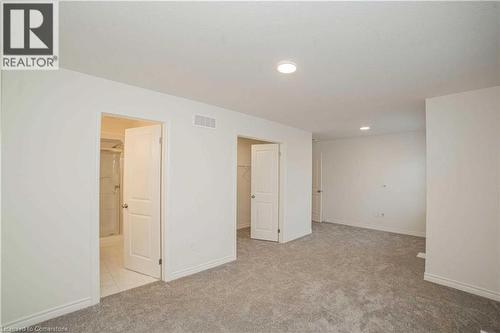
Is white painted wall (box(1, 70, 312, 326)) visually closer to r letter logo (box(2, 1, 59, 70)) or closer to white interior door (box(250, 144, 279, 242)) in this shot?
r letter logo (box(2, 1, 59, 70))

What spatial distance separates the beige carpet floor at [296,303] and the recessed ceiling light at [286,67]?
238cm

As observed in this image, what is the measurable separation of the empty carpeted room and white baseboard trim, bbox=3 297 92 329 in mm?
15

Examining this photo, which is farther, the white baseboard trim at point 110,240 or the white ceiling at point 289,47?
the white baseboard trim at point 110,240

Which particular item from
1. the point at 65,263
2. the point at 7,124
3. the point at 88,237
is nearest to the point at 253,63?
the point at 7,124

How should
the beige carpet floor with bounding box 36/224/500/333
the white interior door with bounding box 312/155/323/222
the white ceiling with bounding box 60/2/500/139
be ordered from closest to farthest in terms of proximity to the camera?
the white ceiling with bounding box 60/2/500/139
the beige carpet floor with bounding box 36/224/500/333
the white interior door with bounding box 312/155/323/222

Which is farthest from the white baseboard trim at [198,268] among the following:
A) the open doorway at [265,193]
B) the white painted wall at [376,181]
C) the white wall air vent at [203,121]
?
the white painted wall at [376,181]

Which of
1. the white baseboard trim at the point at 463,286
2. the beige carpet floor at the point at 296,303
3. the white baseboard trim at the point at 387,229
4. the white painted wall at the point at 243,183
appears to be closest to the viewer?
the beige carpet floor at the point at 296,303

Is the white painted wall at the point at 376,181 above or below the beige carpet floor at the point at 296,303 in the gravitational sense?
above

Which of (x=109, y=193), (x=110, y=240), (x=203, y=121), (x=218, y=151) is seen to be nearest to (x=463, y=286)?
(x=218, y=151)

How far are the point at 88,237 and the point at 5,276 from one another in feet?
2.09

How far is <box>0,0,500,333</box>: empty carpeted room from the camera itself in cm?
166

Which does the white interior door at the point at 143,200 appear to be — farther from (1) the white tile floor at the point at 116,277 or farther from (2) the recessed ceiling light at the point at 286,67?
(2) the recessed ceiling light at the point at 286,67

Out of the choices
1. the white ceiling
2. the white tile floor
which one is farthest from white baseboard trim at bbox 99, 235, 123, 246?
the white ceiling

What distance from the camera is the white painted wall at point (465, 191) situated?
9.06 ft
